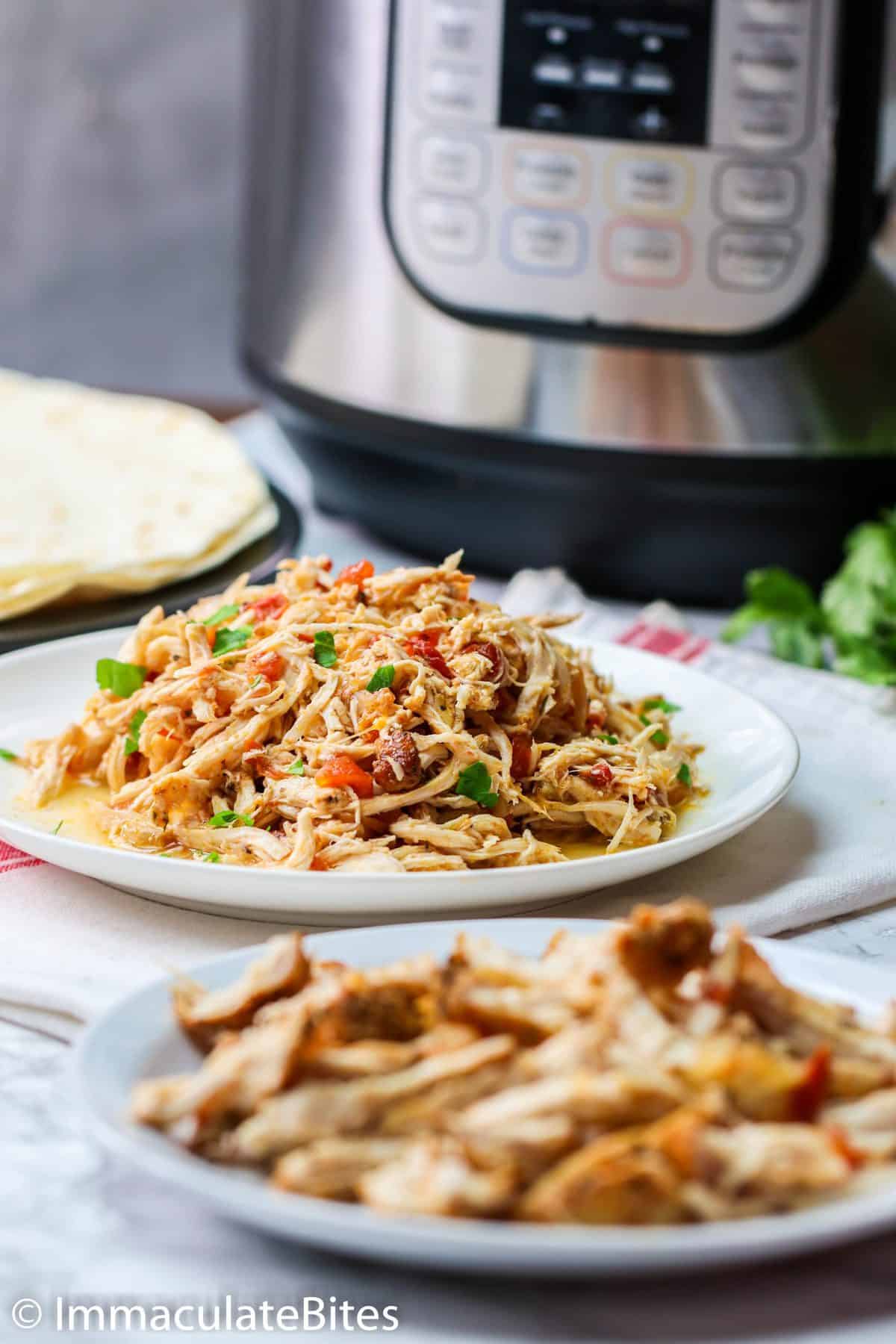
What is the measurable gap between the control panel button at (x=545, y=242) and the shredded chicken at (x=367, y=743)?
0.60 m

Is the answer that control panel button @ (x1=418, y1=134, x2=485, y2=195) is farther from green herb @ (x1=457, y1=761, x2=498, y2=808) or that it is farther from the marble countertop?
the marble countertop

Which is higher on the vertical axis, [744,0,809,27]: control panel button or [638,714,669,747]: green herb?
[744,0,809,27]: control panel button

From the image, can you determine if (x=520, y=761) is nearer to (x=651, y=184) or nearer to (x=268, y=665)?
(x=268, y=665)

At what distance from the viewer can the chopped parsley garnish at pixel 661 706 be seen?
60.7 inches

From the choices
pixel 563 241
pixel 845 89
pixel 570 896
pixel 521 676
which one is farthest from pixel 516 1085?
pixel 845 89

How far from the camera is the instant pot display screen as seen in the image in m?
1.84

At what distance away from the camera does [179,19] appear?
393 centimetres

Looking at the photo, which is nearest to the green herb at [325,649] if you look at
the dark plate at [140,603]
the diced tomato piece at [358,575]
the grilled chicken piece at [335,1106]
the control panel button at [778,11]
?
the diced tomato piece at [358,575]

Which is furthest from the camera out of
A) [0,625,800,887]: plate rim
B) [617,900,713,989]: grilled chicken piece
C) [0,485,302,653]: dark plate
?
[0,485,302,653]: dark plate

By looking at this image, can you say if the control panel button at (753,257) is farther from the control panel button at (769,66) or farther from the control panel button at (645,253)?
the control panel button at (769,66)

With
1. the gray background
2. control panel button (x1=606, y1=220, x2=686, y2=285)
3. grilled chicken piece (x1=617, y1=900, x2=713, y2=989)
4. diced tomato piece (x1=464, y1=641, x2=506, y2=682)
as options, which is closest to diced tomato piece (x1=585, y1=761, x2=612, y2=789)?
diced tomato piece (x1=464, y1=641, x2=506, y2=682)

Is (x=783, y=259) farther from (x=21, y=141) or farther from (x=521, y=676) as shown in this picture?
(x=21, y=141)

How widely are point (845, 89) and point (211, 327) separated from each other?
8.62 ft

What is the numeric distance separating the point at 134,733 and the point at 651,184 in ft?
3.08
